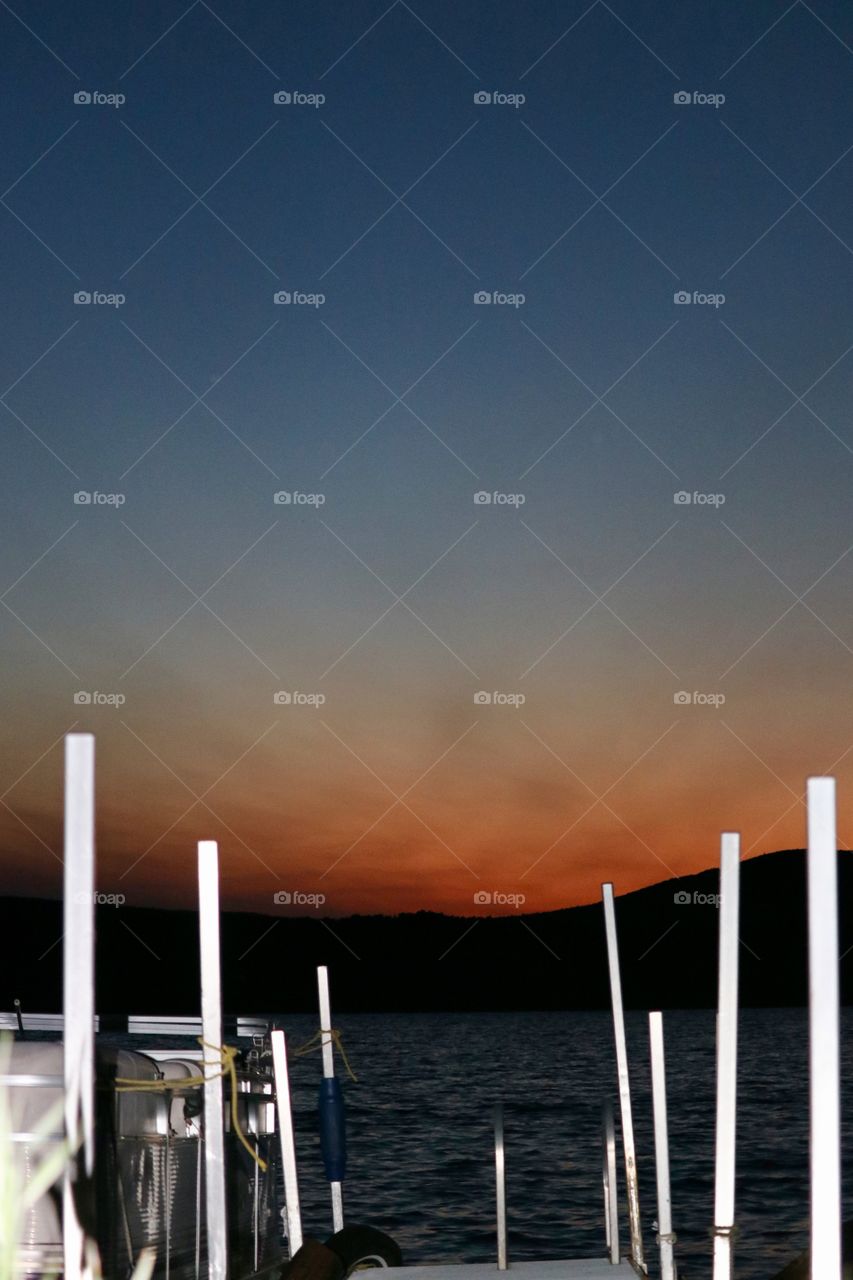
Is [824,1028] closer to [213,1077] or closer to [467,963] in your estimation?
[213,1077]

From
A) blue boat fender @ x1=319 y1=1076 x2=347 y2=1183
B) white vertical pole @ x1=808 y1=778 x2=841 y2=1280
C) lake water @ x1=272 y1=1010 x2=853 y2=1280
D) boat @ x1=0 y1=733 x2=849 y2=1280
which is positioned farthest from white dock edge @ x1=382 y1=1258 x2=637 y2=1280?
lake water @ x1=272 y1=1010 x2=853 y2=1280

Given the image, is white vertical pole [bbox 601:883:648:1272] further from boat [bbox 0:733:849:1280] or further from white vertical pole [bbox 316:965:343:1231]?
white vertical pole [bbox 316:965:343:1231]

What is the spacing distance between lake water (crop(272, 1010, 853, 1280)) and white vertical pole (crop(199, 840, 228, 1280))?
22658 mm

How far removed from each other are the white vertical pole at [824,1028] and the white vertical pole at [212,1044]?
3.48 metres

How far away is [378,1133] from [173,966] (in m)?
38.8

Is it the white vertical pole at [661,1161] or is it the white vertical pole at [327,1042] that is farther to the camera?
the white vertical pole at [327,1042]

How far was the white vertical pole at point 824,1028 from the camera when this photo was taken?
321 centimetres

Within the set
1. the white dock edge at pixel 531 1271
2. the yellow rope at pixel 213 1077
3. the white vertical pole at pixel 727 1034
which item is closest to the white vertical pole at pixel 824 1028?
the white vertical pole at pixel 727 1034

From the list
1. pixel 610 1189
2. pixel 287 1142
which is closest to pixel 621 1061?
pixel 610 1189

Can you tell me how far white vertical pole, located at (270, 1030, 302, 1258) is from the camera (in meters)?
9.88

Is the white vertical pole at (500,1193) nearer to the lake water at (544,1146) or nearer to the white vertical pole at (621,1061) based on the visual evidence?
the white vertical pole at (621,1061)

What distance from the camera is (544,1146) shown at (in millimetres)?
49250

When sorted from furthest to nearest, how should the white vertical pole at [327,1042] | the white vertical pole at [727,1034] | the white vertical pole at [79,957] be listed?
1. the white vertical pole at [327,1042]
2. the white vertical pole at [727,1034]
3. the white vertical pole at [79,957]

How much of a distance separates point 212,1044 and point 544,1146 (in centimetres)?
4537
